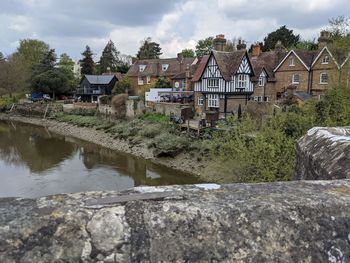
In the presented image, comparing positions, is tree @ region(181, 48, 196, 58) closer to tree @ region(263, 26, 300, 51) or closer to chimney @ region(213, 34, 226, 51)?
tree @ region(263, 26, 300, 51)

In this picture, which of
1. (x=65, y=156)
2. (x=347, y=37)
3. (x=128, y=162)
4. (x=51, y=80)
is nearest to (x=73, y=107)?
(x=51, y=80)

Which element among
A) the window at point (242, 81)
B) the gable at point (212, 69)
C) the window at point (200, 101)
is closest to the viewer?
the window at point (242, 81)

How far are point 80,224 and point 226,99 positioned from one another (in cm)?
2986

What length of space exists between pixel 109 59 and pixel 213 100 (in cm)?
5165

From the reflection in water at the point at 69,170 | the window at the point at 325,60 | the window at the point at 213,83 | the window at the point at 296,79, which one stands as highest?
the window at the point at 325,60

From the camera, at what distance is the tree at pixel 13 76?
2066 inches

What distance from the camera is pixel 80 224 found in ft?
5.68

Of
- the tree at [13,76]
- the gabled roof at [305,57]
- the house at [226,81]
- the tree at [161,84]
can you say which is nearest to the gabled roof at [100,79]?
the tree at [13,76]

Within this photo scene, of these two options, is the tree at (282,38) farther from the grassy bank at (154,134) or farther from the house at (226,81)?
the grassy bank at (154,134)

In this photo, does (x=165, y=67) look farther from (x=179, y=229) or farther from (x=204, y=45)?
(x=179, y=229)

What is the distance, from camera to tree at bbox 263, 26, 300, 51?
56.1m

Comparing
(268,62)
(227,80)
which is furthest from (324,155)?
(268,62)

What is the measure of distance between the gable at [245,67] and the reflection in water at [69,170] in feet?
43.3

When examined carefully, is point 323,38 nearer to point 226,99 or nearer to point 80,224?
point 226,99
